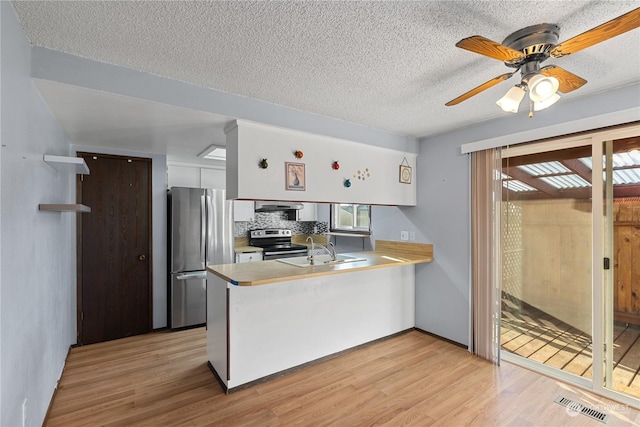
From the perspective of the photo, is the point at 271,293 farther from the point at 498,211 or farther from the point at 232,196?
the point at 498,211

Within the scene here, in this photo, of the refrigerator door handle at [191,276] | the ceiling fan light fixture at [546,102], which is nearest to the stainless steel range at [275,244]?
the refrigerator door handle at [191,276]

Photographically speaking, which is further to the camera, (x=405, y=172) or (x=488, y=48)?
(x=405, y=172)

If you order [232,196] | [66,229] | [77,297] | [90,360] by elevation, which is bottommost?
[90,360]

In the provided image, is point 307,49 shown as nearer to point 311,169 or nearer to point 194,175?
point 311,169

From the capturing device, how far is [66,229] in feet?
10.2

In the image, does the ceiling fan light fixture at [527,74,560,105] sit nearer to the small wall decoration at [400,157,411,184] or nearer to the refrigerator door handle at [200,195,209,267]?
the small wall decoration at [400,157,411,184]

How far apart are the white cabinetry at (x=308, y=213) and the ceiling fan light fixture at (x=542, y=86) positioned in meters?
4.31

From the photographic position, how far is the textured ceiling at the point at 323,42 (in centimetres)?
142

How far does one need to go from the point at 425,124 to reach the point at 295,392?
277cm

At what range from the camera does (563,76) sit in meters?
1.60

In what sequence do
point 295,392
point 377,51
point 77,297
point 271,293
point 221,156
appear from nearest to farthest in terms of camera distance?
point 377,51 < point 295,392 < point 271,293 < point 77,297 < point 221,156

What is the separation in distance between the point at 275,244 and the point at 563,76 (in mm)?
4334

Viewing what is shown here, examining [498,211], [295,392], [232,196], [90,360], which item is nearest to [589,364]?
[498,211]

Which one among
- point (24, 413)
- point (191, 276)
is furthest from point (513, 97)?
point (191, 276)
